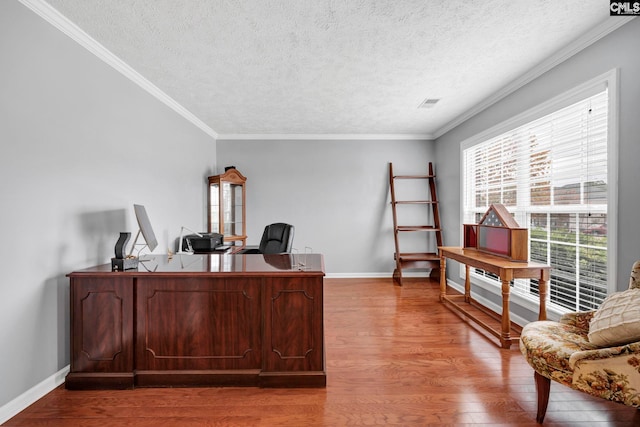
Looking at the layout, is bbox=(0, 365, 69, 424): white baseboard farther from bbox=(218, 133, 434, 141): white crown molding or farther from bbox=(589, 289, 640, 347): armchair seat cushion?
→ bbox=(218, 133, 434, 141): white crown molding

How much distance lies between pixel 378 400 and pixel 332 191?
146 inches

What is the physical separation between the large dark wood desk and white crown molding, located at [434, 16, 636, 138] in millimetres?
2683

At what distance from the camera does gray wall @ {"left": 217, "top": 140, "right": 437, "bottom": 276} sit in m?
5.19

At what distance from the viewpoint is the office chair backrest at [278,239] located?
12.3ft

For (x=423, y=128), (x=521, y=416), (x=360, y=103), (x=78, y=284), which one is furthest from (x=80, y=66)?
(x=423, y=128)

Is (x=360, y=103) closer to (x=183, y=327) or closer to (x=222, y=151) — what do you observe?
(x=222, y=151)

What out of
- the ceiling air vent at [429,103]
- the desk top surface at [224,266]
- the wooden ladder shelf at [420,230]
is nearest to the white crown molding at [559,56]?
the ceiling air vent at [429,103]

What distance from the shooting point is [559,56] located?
2.47 metres

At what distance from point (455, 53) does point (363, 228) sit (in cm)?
322

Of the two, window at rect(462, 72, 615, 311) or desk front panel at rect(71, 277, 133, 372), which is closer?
desk front panel at rect(71, 277, 133, 372)

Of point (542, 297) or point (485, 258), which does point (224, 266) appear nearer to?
point (485, 258)

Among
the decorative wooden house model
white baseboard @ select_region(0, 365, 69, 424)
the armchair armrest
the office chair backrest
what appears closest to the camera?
white baseboard @ select_region(0, 365, 69, 424)

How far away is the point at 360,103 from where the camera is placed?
3670 millimetres

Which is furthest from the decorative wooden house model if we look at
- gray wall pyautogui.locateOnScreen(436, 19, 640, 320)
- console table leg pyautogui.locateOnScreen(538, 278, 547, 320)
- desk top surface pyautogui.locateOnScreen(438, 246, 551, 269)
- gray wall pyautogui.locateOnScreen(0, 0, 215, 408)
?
gray wall pyautogui.locateOnScreen(0, 0, 215, 408)
